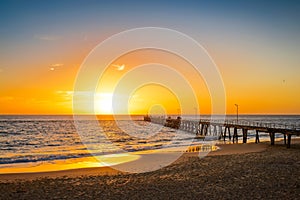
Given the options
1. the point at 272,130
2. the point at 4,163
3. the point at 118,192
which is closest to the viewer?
the point at 118,192

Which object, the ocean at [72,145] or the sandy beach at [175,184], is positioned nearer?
the sandy beach at [175,184]

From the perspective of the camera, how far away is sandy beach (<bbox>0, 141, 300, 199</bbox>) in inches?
460

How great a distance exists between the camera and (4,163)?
24.3 meters

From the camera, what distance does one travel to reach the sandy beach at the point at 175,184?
11.7 meters

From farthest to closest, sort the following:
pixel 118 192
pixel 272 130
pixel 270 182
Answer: pixel 272 130, pixel 270 182, pixel 118 192

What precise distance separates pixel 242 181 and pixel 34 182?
10.3 m

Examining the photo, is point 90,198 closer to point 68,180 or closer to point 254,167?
point 68,180

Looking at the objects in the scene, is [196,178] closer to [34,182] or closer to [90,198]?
[90,198]

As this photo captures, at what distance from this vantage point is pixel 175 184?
13.6 metres

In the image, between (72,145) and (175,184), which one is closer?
(175,184)

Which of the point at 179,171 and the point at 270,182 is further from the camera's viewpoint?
the point at 179,171

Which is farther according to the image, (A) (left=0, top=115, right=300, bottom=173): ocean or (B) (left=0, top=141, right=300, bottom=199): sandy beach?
(A) (left=0, top=115, right=300, bottom=173): ocean

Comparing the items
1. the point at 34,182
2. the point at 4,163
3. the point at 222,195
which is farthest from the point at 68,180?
the point at 4,163

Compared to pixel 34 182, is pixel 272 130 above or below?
above
